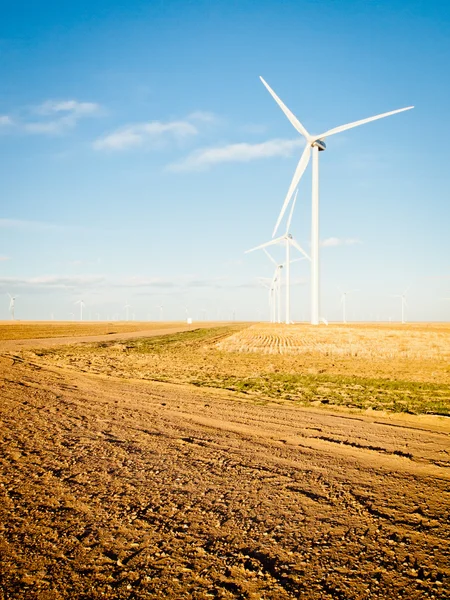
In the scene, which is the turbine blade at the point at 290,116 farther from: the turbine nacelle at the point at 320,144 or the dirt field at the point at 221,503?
the dirt field at the point at 221,503

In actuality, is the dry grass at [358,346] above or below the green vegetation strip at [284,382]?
above

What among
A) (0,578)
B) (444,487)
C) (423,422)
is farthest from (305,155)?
(0,578)

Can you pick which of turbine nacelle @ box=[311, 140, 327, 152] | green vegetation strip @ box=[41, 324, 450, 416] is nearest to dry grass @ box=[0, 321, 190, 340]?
green vegetation strip @ box=[41, 324, 450, 416]

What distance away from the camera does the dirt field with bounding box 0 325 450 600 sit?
13.8 feet

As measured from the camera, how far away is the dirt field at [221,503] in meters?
4.20

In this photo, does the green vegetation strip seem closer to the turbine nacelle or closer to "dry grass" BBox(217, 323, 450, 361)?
"dry grass" BBox(217, 323, 450, 361)

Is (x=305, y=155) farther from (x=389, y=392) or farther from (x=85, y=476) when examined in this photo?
(x=85, y=476)

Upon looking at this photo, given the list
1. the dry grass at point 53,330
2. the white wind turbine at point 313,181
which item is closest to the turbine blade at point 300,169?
the white wind turbine at point 313,181

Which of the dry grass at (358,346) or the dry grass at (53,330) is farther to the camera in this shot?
the dry grass at (53,330)

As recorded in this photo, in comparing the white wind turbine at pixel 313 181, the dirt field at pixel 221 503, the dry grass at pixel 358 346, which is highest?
the white wind turbine at pixel 313 181

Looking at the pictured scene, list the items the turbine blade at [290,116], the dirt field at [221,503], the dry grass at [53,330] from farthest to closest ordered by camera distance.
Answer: the dry grass at [53,330]
the turbine blade at [290,116]
the dirt field at [221,503]

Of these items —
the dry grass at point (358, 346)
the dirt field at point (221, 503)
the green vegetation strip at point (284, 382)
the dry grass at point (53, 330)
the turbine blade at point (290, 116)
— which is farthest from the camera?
the dry grass at point (53, 330)

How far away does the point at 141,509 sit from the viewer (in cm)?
564

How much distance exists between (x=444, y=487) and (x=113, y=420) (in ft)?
24.2
